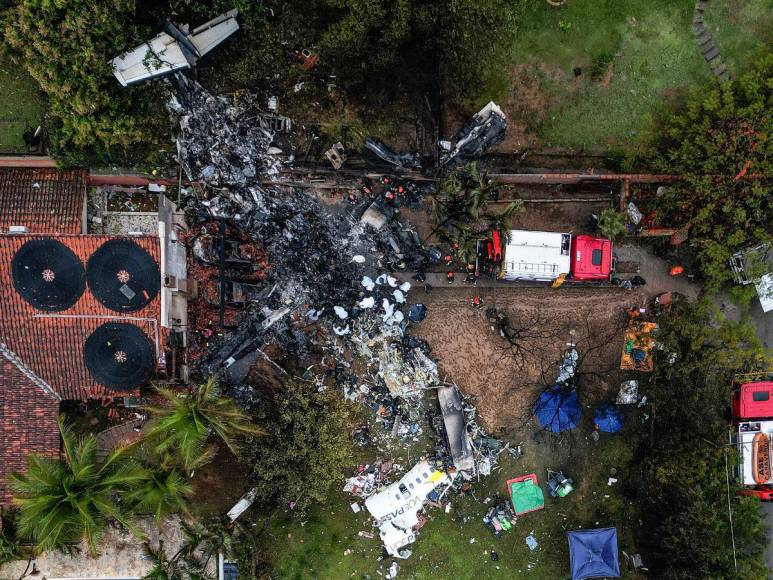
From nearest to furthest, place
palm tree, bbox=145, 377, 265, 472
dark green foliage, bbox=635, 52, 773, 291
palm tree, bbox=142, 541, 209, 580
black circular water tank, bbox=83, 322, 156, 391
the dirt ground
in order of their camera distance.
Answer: palm tree, bbox=145, 377, 265, 472
palm tree, bbox=142, 541, 209, 580
black circular water tank, bbox=83, 322, 156, 391
dark green foliage, bbox=635, 52, 773, 291
the dirt ground

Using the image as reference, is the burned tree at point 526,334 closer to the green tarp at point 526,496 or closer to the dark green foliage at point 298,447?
the green tarp at point 526,496

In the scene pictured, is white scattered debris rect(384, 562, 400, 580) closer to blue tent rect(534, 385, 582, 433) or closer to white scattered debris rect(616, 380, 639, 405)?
blue tent rect(534, 385, 582, 433)

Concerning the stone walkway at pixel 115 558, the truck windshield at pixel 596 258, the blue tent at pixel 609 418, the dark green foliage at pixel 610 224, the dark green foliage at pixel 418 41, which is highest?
the dark green foliage at pixel 418 41

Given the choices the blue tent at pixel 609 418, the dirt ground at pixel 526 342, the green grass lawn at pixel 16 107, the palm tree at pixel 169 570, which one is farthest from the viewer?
the dirt ground at pixel 526 342

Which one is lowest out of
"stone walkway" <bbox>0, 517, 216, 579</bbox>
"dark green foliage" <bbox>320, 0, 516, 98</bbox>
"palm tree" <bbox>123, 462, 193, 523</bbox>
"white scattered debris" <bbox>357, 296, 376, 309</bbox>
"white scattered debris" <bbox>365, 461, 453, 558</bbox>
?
"stone walkway" <bbox>0, 517, 216, 579</bbox>

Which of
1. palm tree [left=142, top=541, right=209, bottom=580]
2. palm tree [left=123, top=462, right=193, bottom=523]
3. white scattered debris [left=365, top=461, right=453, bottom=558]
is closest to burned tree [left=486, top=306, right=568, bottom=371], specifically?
white scattered debris [left=365, top=461, right=453, bottom=558]

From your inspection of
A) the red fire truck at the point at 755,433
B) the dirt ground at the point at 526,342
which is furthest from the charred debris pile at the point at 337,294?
the red fire truck at the point at 755,433

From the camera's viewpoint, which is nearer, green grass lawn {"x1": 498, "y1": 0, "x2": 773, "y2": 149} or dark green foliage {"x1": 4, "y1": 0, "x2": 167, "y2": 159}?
dark green foliage {"x1": 4, "y1": 0, "x2": 167, "y2": 159}
